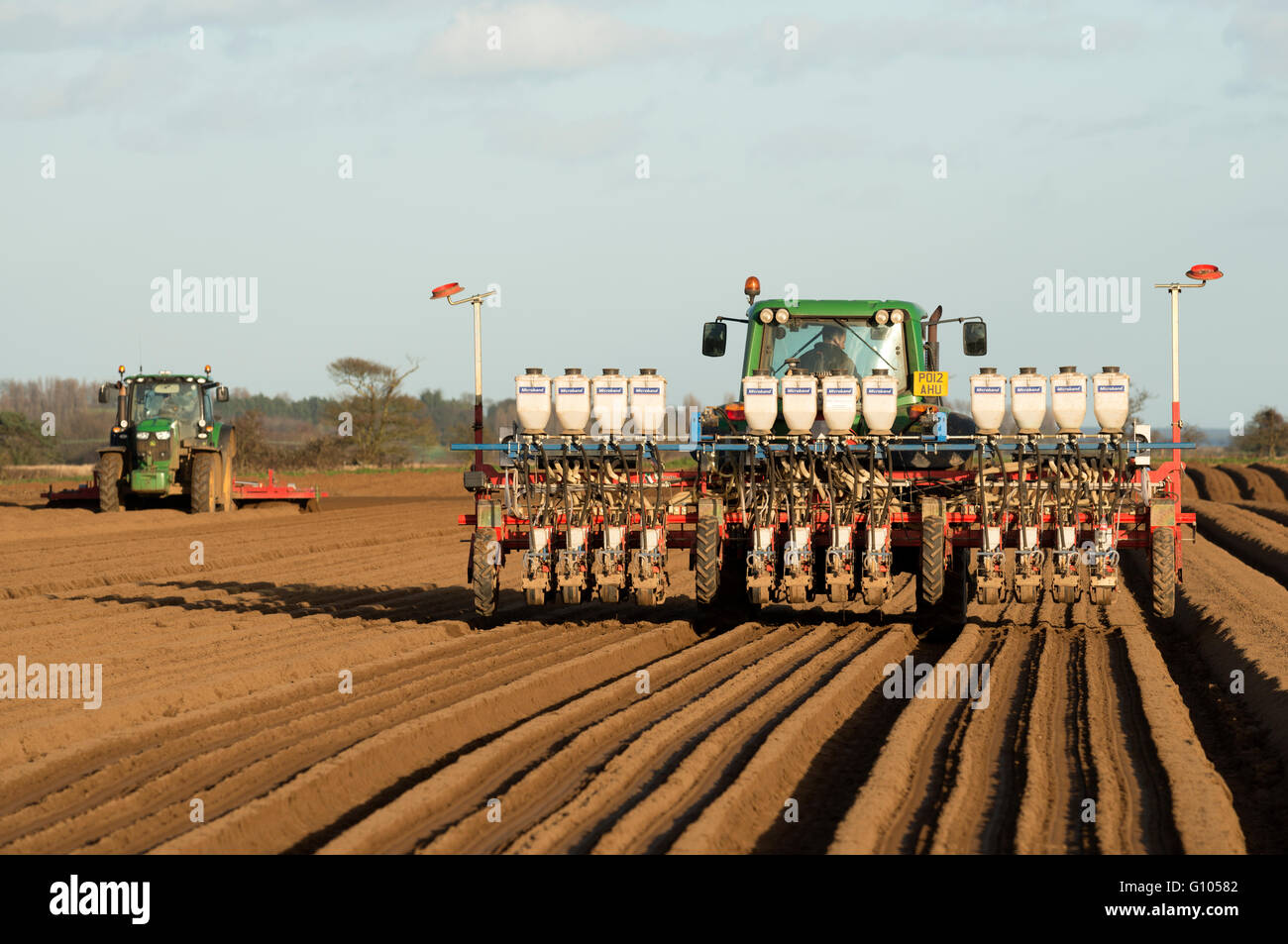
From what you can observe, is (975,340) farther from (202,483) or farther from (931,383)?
(202,483)

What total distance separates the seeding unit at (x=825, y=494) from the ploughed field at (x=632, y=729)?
680mm

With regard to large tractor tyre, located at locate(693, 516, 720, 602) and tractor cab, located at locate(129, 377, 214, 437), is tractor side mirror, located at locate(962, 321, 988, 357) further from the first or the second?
tractor cab, located at locate(129, 377, 214, 437)

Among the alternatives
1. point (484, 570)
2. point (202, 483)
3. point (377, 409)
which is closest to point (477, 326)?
point (484, 570)

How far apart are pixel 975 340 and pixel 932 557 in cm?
246

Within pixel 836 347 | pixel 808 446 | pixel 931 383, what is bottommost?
pixel 808 446

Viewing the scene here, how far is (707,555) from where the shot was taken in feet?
41.4

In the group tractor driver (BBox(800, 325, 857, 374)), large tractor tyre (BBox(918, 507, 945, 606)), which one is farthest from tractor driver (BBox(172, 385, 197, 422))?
large tractor tyre (BBox(918, 507, 945, 606))

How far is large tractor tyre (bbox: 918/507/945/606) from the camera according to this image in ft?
41.2

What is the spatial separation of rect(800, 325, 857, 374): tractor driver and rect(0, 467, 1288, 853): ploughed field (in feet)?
8.43

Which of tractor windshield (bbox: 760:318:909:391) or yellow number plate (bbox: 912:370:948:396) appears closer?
yellow number plate (bbox: 912:370:948:396)

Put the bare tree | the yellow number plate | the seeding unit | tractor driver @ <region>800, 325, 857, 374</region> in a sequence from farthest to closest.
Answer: the bare tree < tractor driver @ <region>800, 325, 857, 374</region> < the yellow number plate < the seeding unit

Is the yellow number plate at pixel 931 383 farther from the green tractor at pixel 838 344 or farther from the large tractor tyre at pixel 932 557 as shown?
the large tractor tyre at pixel 932 557

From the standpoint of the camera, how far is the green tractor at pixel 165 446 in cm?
2712

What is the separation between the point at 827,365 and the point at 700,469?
6.71 ft
